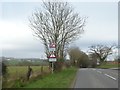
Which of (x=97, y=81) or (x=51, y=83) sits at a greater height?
(x=51, y=83)

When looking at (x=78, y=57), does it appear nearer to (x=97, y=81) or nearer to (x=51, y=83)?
(x=97, y=81)

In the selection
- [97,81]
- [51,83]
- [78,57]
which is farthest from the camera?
[78,57]

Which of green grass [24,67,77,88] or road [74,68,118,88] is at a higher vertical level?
green grass [24,67,77,88]

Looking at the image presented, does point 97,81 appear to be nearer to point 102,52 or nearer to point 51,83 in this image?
point 51,83

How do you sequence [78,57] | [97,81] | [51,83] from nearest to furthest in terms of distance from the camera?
1. [51,83]
2. [97,81]
3. [78,57]

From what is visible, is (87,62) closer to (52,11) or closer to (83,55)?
(83,55)

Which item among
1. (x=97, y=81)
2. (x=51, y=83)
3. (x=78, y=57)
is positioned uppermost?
(x=78, y=57)

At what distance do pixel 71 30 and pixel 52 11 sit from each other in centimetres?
394

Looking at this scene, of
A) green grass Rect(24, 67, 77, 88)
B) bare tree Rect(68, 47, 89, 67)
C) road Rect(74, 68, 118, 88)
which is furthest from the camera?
bare tree Rect(68, 47, 89, 67)

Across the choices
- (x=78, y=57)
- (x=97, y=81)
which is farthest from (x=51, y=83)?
(x=78, y=57)

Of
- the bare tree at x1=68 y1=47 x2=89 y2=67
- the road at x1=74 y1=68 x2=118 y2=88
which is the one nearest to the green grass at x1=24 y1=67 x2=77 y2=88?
the road at x1=74 y1=68 x2=118 y2=88

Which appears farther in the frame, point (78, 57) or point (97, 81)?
point (78, 57)

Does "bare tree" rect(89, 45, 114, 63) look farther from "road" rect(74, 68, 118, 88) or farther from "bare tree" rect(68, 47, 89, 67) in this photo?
"road" rect(74, 68, 118, 88)

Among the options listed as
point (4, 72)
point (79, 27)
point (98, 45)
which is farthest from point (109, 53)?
point (4, 72)
